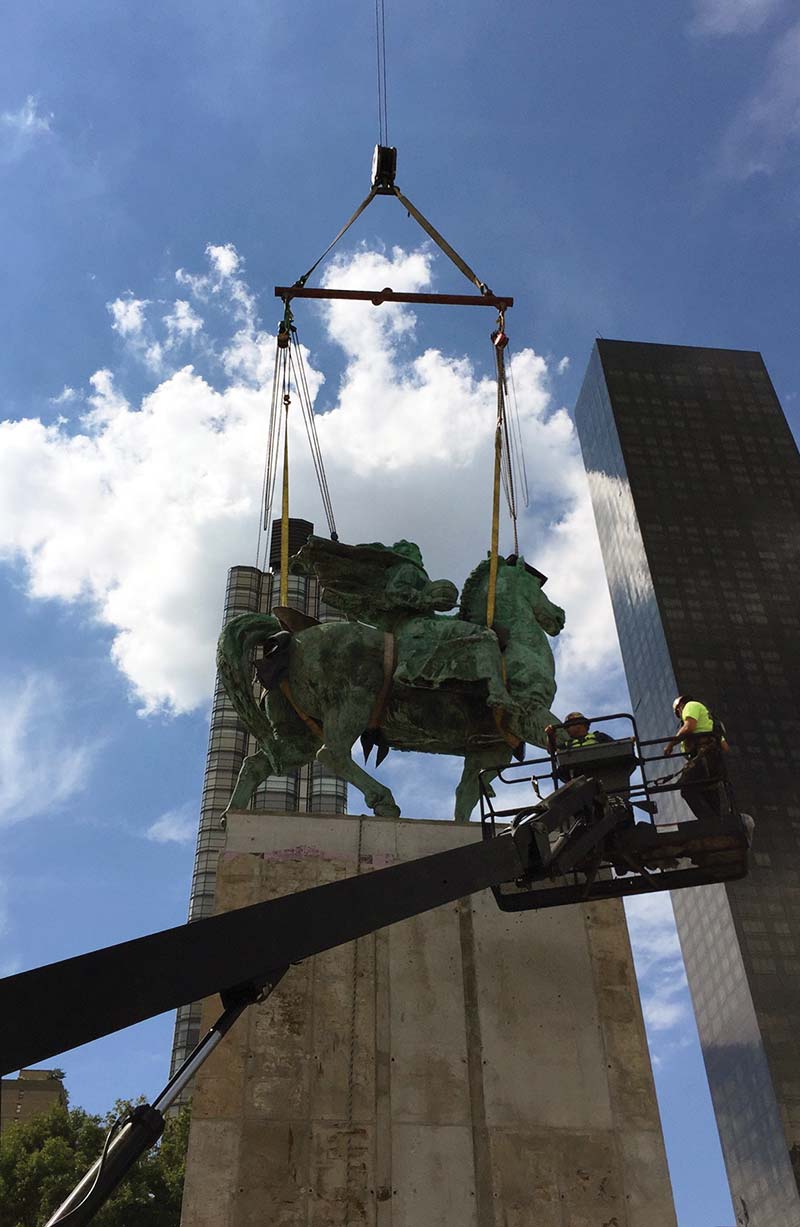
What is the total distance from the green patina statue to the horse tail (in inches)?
0.7

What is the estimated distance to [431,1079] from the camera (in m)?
10.8

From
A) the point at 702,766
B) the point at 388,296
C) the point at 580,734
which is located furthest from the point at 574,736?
the point at 388,296

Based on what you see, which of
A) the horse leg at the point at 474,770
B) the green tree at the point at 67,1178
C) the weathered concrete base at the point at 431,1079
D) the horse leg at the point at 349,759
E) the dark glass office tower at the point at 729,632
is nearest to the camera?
the weathered concrete base at the point at 431,1079

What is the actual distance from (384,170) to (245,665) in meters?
18.8

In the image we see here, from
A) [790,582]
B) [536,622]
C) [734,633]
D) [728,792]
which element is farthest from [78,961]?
[790,582]

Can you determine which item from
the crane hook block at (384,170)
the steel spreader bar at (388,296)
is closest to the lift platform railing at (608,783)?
→ the steel spreader bar at (388,296)

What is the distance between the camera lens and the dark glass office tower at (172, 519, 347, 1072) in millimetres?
78750

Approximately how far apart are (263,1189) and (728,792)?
6.10m

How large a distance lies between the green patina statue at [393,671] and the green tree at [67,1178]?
18.2 m

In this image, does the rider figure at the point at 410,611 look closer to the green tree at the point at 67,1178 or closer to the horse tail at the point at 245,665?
the horse tail at the point at 245,665

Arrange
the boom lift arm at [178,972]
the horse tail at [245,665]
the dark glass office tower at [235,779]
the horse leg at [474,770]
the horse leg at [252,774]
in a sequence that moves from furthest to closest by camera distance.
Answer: the dark glass office tower at [235,779] < the horse tail at [245,665] < the horse leg at [252,774] < the horse leg at [474,770] < the boom lift arm at [178,972]

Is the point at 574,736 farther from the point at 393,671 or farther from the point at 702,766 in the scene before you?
the point at 393,671

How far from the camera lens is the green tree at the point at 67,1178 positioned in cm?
2794

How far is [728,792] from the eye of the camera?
11.4 meters
